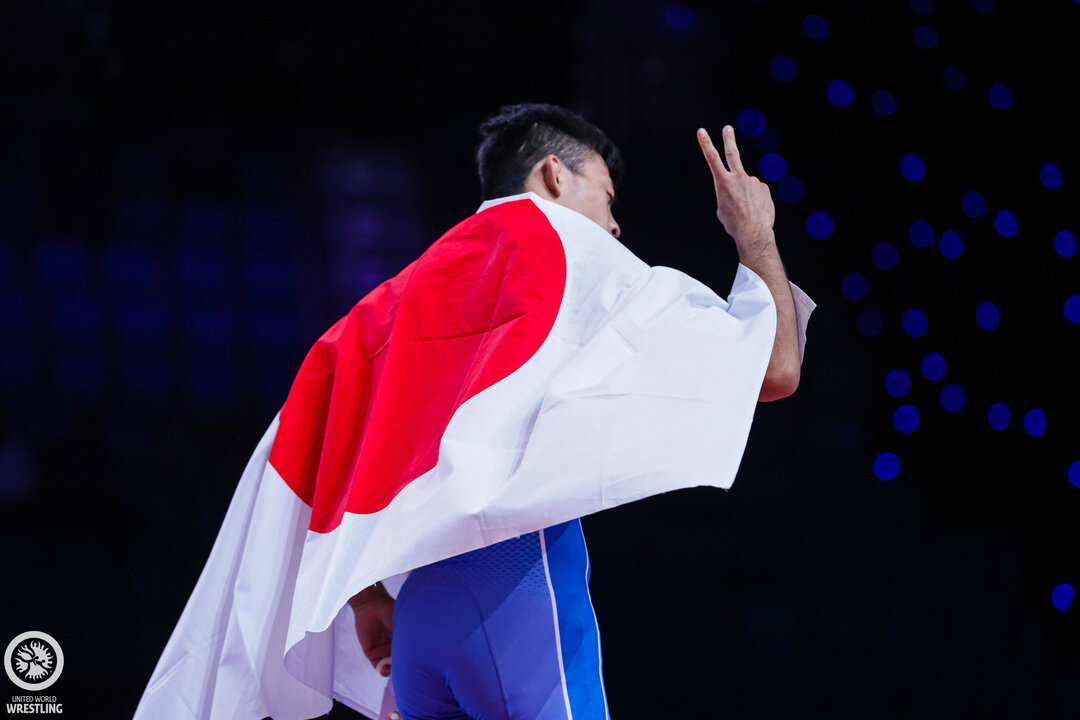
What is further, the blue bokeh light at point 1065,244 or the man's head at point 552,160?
the blue bokeh light at point 1065,244

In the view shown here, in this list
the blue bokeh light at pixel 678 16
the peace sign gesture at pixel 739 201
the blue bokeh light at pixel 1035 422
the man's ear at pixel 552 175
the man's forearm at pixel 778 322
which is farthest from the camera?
the blue bokeh light at pixel 678 16

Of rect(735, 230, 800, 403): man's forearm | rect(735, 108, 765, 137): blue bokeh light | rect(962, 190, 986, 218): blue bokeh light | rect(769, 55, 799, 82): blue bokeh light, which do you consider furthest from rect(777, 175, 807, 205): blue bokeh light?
rect(735, 230, 800, 403): man's forearm

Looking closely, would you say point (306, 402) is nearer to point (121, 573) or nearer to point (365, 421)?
point (365, 421)

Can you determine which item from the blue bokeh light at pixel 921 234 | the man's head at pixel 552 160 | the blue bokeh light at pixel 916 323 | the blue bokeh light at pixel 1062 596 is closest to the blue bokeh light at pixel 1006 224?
the blue bokeh light at pixel 921 234

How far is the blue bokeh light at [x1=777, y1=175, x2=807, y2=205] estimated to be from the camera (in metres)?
2.20

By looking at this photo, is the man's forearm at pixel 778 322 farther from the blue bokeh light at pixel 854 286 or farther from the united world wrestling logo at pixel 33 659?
the united world wrestling logo at pixel 33 659

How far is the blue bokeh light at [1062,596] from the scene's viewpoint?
2.15 m

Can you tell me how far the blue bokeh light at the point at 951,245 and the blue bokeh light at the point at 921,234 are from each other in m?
0.02

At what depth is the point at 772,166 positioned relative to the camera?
220 centimetres

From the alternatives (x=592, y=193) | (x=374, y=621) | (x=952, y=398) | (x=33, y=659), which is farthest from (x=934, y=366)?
(x=33, y=659)

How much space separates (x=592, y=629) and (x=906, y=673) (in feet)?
4.26

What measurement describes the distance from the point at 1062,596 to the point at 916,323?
693mm

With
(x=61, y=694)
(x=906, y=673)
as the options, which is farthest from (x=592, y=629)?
(x=61, y=694)

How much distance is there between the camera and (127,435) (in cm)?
221
